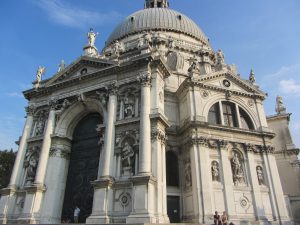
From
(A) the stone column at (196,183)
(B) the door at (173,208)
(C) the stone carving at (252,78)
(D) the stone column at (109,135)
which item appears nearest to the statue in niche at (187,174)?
(A) the stone column at (196,183)

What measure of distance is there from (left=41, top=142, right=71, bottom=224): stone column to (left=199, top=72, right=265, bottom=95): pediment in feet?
41.9

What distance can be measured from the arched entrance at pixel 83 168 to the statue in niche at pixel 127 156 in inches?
118

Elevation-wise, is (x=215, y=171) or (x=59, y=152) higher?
(x=59, y=152)

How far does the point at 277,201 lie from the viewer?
1975 centimetres

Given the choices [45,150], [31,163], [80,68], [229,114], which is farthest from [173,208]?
[80,68]

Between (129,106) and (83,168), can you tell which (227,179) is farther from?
(83,168)

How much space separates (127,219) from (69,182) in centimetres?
739

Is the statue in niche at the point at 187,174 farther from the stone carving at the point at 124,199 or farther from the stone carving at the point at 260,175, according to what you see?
the stone carving at the point at 260,175

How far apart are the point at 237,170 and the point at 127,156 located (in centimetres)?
845

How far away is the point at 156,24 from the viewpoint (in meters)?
33.8

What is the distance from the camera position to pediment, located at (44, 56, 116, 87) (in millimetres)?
21498

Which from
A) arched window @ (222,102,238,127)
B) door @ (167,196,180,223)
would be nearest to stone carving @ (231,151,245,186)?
arched window @ (222,102,238,127)

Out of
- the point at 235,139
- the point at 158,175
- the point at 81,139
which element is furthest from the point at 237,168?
the point at 81,139

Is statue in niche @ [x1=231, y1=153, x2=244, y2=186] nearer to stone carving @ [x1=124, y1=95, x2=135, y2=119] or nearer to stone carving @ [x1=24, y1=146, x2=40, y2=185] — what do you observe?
stone carving @ [x1=124, y1=95, x2=135, y2=119]
